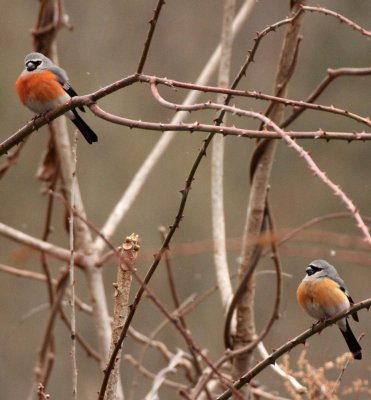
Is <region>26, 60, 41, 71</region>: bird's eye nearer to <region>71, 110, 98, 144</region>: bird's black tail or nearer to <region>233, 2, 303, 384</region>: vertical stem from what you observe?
<region>71, 110, 98, 144</region>: bird's black tail

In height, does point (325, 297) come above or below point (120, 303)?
above

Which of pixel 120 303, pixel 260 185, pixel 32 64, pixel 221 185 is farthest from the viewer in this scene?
pixel 32 64

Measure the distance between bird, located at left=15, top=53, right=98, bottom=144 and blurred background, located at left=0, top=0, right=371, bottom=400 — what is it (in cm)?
504

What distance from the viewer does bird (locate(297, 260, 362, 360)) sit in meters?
3.26

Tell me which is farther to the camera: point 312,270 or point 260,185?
point 312,270

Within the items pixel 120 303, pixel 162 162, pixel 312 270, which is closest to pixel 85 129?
pixel 312 270

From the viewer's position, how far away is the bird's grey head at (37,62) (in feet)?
12.0

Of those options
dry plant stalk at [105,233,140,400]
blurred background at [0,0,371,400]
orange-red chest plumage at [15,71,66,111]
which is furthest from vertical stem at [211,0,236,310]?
blurred background at [0,0,371,400]

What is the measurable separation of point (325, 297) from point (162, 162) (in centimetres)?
689

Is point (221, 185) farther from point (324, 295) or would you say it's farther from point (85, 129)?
point (85, 129)

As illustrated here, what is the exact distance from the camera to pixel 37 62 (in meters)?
3.69

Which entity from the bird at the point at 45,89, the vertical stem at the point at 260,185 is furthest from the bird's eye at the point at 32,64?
the vertical stem at the point at 260,185

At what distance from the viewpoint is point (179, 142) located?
33.5ft

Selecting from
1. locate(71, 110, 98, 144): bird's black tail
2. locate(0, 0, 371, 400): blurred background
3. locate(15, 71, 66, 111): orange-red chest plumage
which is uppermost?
locate(0, 0, 371, 400): blurred background
